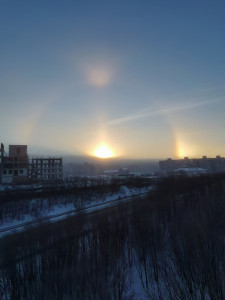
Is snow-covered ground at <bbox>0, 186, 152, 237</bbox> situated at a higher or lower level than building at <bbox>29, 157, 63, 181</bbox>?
lower

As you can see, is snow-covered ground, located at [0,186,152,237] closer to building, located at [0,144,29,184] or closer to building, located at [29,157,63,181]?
building, located at [0,144,29,184]

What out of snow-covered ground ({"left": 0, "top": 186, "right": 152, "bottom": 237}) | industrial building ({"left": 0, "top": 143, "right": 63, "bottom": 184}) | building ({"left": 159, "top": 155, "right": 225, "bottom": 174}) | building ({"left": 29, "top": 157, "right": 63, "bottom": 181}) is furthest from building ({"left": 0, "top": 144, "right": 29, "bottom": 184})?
building ({"left": 159, "top": 155, "right": 225, "bottom": 174})

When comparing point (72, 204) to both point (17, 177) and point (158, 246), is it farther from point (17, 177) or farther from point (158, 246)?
point (17, 177)

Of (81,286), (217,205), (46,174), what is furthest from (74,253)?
(46,174)

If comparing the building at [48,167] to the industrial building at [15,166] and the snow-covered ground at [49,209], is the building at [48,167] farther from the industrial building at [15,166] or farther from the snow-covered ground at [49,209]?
the snow-covered ground at [49,209]

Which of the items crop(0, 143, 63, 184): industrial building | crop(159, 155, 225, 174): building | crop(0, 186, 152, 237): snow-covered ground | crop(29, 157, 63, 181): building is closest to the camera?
crop(0, 186, 152, 237): snow-covered ground

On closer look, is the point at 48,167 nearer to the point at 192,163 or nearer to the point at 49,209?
the point at 49,209

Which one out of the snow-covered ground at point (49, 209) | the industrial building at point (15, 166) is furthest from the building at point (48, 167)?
→ the snow-covered ground at point (49, 209)

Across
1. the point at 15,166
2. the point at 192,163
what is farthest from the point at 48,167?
the point at 192,163

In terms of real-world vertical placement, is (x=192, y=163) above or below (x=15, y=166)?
below
